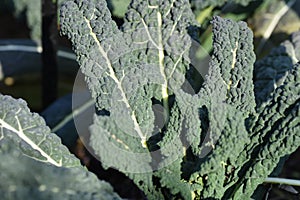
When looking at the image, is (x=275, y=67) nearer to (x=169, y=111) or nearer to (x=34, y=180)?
(x=169, y=111)

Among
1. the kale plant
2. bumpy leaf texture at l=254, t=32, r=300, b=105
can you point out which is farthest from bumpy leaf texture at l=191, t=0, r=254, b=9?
the kale plant

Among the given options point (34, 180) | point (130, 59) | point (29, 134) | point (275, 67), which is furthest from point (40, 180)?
point (275, 67)

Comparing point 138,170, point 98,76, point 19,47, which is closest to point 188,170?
point 138,170

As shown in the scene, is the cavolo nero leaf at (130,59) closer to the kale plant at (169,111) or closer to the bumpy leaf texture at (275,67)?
the kale plant at (169,111)

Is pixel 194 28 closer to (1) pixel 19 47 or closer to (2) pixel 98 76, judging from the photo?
(2) pixel 98 76

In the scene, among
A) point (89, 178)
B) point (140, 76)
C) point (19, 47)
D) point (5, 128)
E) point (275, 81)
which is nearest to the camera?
point (89, 178)

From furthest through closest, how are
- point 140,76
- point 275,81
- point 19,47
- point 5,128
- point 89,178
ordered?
point 19,47, point 275,81, point 140,76, point 5,128, point 89,178

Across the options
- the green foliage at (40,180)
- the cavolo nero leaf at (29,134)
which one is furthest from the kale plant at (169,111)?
the green foliage at (40,180)
